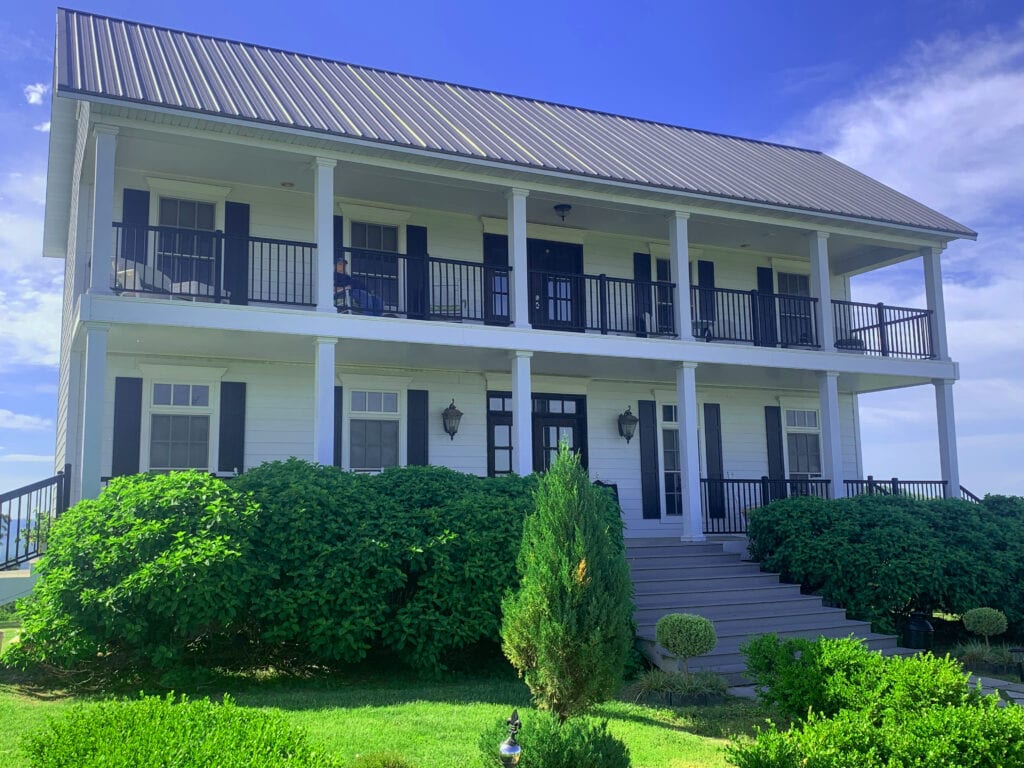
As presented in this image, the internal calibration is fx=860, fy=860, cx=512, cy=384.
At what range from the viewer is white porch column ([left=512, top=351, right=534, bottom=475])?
41.6ft

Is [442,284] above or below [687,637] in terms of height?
above

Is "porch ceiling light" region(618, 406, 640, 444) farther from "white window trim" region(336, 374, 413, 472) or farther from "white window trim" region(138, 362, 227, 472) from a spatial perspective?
"white window trim" region(138, 362, 227, 472)

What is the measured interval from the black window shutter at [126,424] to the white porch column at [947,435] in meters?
14.2

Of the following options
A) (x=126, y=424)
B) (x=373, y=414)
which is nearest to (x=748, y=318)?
(x=373, y=414)

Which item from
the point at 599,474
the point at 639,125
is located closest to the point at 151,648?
the point at 599,474

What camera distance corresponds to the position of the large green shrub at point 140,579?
8391 mm

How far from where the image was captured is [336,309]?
12227 mm

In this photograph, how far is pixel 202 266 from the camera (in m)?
12.9

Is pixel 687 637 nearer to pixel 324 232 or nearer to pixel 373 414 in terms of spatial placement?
pixel 373 414

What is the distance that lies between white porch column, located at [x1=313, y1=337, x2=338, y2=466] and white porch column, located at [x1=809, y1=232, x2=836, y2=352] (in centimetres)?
893

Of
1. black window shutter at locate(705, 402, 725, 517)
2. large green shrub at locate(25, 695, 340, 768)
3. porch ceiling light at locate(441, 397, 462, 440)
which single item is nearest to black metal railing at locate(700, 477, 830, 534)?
black window shutter at locate(705, 402, 725, 517)

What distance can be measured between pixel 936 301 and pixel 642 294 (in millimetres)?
5695

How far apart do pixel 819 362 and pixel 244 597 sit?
1085cm

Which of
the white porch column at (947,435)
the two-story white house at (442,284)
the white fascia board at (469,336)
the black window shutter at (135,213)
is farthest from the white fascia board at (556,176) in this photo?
the white porch column at (947,435)
